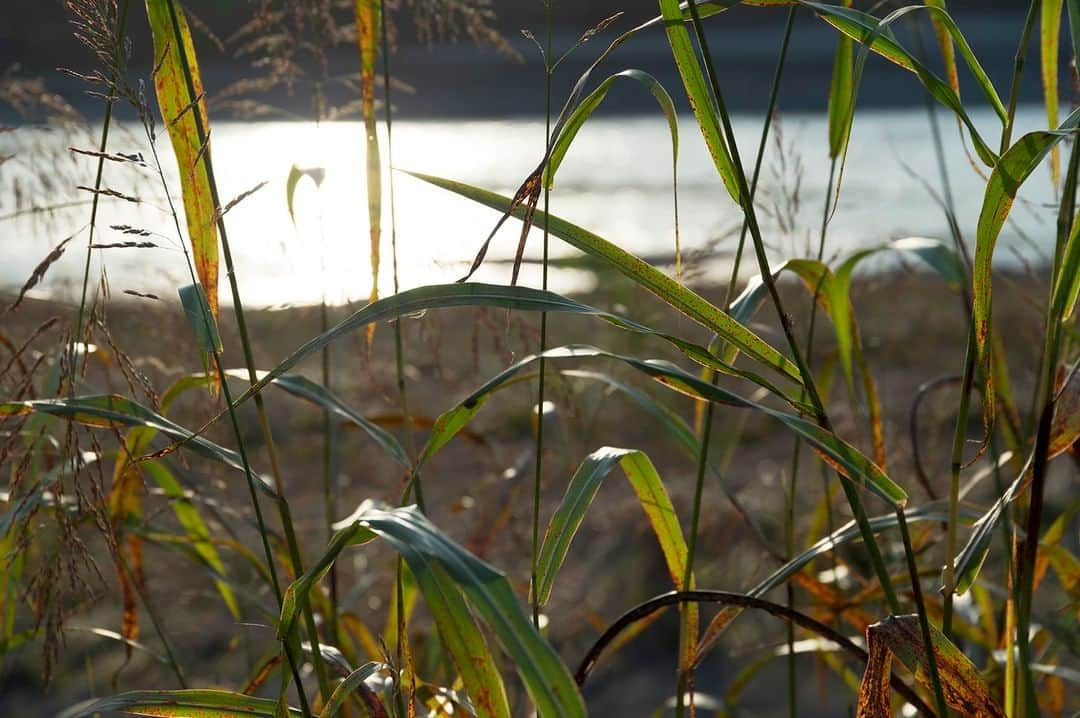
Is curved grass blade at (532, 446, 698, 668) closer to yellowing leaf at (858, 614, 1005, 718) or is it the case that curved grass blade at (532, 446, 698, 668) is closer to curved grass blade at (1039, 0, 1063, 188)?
yellowing leaf at (858, 614, 1005, 718)

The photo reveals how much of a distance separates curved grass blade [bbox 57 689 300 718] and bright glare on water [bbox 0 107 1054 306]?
0.32m

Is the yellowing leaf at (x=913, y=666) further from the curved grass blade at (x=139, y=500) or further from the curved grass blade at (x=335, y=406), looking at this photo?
the curved grass blade at (x=139, y=500)

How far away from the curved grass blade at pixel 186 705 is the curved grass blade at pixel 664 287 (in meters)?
0.31

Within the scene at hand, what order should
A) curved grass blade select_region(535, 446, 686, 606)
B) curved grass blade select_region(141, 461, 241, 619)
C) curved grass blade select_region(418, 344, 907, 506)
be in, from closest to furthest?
1. curved grass blade select_region(418, 344, 907, 506)
2. curved grass blade select_region(535, 446, 686, 606)
3. curved grass blade select_region(141, 461, 241, 619)

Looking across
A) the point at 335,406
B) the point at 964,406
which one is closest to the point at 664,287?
the point at 964,406

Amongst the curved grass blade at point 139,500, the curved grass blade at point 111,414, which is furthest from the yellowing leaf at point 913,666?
the curved grass blade at point 139,500

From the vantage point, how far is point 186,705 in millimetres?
663

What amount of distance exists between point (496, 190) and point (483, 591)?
5.37 m

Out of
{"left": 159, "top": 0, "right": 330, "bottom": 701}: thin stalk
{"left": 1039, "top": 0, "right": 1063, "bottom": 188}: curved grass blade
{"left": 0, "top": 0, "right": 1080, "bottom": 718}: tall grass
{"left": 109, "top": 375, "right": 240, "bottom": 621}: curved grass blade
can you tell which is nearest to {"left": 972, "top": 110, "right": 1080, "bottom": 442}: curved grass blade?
{"left": 0, "top": 0, "right": 1080, "bottom": 718}: tall grass

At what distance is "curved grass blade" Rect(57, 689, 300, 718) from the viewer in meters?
0.66

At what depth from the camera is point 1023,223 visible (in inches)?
203

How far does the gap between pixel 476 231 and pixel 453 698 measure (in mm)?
3896

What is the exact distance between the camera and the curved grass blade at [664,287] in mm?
623

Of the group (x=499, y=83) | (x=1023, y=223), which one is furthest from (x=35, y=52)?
(x=1023, y=223)
